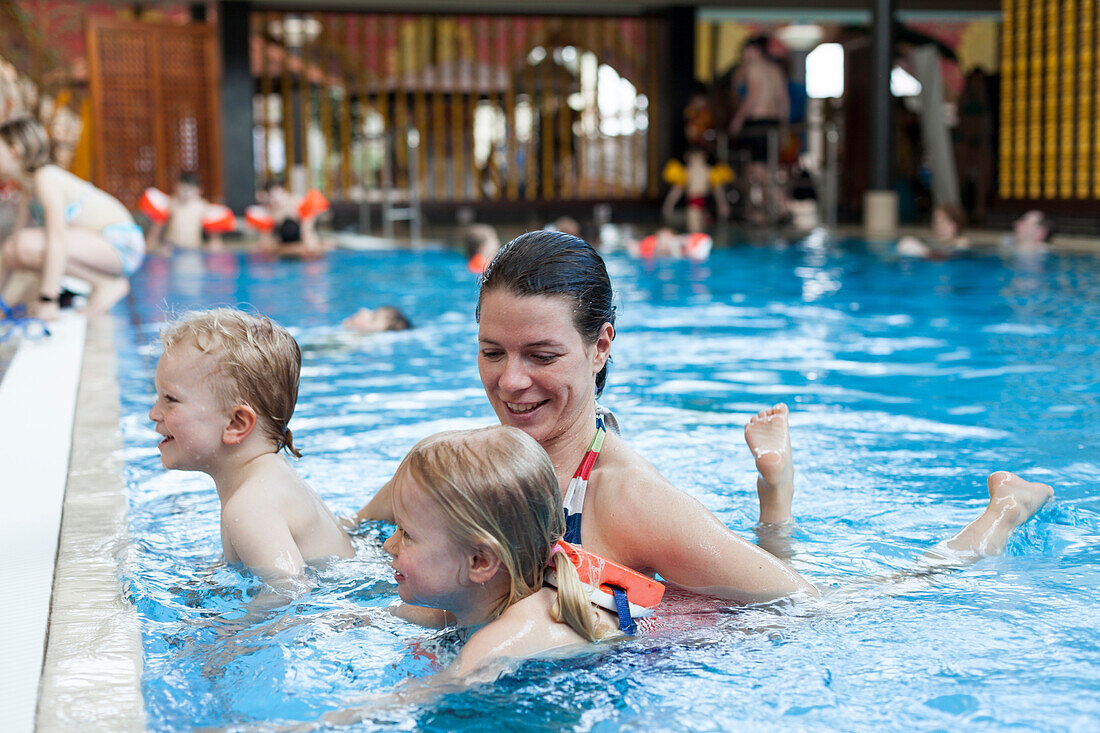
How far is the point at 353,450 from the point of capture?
13.4ft

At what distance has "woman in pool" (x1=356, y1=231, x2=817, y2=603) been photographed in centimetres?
215

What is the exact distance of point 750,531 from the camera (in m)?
3.04

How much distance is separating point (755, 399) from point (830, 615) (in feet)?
8.80

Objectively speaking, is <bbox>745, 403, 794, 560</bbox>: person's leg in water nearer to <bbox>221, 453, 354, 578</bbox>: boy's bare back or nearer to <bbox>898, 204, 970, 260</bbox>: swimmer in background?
<bbox>221, 453, 354, 578</bbox>: boy's bare back

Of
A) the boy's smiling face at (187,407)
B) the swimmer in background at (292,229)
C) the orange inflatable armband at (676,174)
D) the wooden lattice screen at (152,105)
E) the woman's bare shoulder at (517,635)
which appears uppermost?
the wooden lattice screen at (152,105)

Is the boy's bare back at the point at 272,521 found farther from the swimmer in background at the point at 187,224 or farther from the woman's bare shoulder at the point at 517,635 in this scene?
the swimmer in background at the point at 187,224

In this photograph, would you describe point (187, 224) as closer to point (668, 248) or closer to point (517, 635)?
point (668, 248)

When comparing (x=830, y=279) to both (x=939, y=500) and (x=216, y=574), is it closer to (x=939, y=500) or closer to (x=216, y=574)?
(x=939, y=500)

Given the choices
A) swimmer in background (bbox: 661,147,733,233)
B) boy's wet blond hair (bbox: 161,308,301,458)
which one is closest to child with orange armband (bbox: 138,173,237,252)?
swimmer in background (bbox: 661,147,733,233)

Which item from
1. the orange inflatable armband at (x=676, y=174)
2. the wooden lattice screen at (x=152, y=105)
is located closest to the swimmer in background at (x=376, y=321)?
the wooden lattice screen at (x=152, y=105)

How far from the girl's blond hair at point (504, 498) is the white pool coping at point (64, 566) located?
58 cm

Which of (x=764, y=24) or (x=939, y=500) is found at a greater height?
(x=764, y=24)

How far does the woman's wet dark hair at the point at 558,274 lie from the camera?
7.00ft

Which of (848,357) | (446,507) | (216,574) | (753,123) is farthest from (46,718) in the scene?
(753,123)
